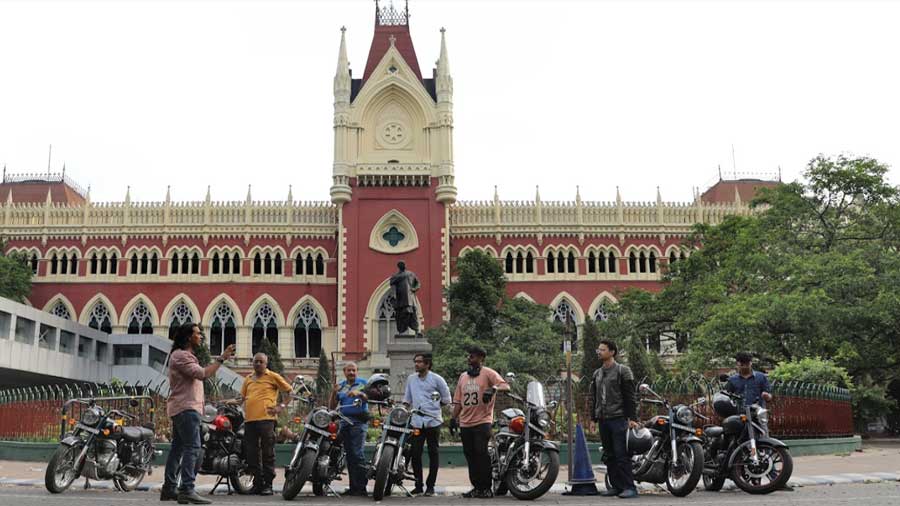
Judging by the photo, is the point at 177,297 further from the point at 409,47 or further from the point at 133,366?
the point at 409,47

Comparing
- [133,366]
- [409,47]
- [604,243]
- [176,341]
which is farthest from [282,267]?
[176,341]

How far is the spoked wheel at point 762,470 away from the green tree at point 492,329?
20822 millimetres

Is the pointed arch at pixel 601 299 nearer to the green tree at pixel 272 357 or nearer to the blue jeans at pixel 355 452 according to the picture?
the green tree at pixel 272 357

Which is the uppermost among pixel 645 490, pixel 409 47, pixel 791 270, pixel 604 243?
pixel 409 47

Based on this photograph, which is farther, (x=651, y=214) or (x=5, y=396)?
(x=651, y=214)

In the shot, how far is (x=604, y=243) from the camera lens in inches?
1762

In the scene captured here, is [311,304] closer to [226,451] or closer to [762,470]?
[226,451]

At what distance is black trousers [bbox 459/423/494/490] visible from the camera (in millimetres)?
10578

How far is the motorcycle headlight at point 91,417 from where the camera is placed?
38.0ft

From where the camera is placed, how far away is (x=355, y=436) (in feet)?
35.9

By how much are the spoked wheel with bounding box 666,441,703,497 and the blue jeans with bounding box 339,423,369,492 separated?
380 centimetres

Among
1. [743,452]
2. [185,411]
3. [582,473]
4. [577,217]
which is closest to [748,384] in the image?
[743,452]

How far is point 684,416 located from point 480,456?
2.66 meters

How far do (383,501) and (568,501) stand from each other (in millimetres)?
2195
